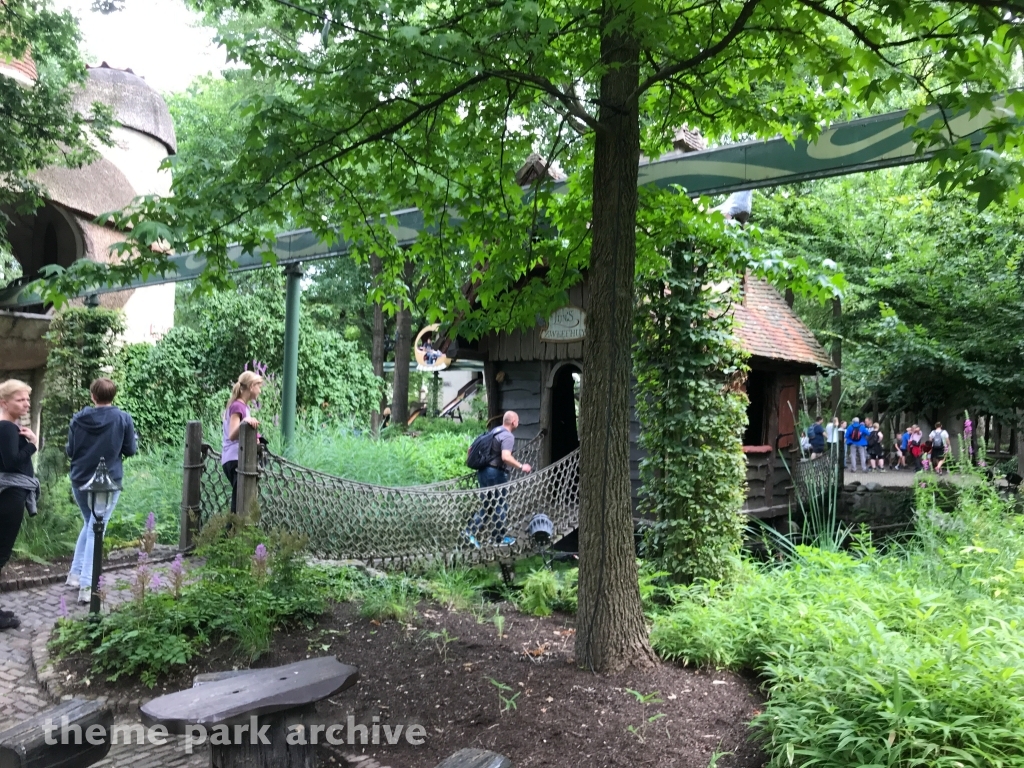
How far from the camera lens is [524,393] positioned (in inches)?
353

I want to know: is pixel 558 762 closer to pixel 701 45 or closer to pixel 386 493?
pixel 701 45

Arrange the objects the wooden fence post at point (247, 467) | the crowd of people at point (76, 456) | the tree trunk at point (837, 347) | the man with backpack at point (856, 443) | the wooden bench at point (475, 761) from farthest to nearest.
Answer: the man with backpack at point (856, 443) → the tree trunk at point (837, 347) → the wooden fence post at point (247, 467) → the crowd of people at point (76, 456) → the wooden bench at point (475, 761)

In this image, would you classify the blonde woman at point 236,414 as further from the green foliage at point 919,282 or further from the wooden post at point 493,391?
the green foliage at point 919,282

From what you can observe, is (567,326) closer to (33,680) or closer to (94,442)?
(94,442)

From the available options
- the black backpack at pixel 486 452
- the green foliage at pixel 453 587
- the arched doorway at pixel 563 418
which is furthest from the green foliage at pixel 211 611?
the arched doorway at pixel 563 418

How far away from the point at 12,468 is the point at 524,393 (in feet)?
17.8

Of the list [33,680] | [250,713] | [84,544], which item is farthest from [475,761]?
[84,544]

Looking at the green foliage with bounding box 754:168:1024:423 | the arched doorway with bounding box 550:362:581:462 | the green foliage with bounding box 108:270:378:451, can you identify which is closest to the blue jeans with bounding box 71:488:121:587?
the arched doorway with bounding box 550:362:581:462

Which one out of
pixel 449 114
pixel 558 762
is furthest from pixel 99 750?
pixel 449 114

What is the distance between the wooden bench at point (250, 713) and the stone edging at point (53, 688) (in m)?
1.21

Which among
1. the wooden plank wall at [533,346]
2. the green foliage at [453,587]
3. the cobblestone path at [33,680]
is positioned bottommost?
the cobblestone path at [33,680]

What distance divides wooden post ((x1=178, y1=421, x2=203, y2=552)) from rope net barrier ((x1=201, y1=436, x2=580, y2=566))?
0.09 meters

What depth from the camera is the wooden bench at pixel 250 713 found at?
2309mm

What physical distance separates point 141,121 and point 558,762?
16022mm
